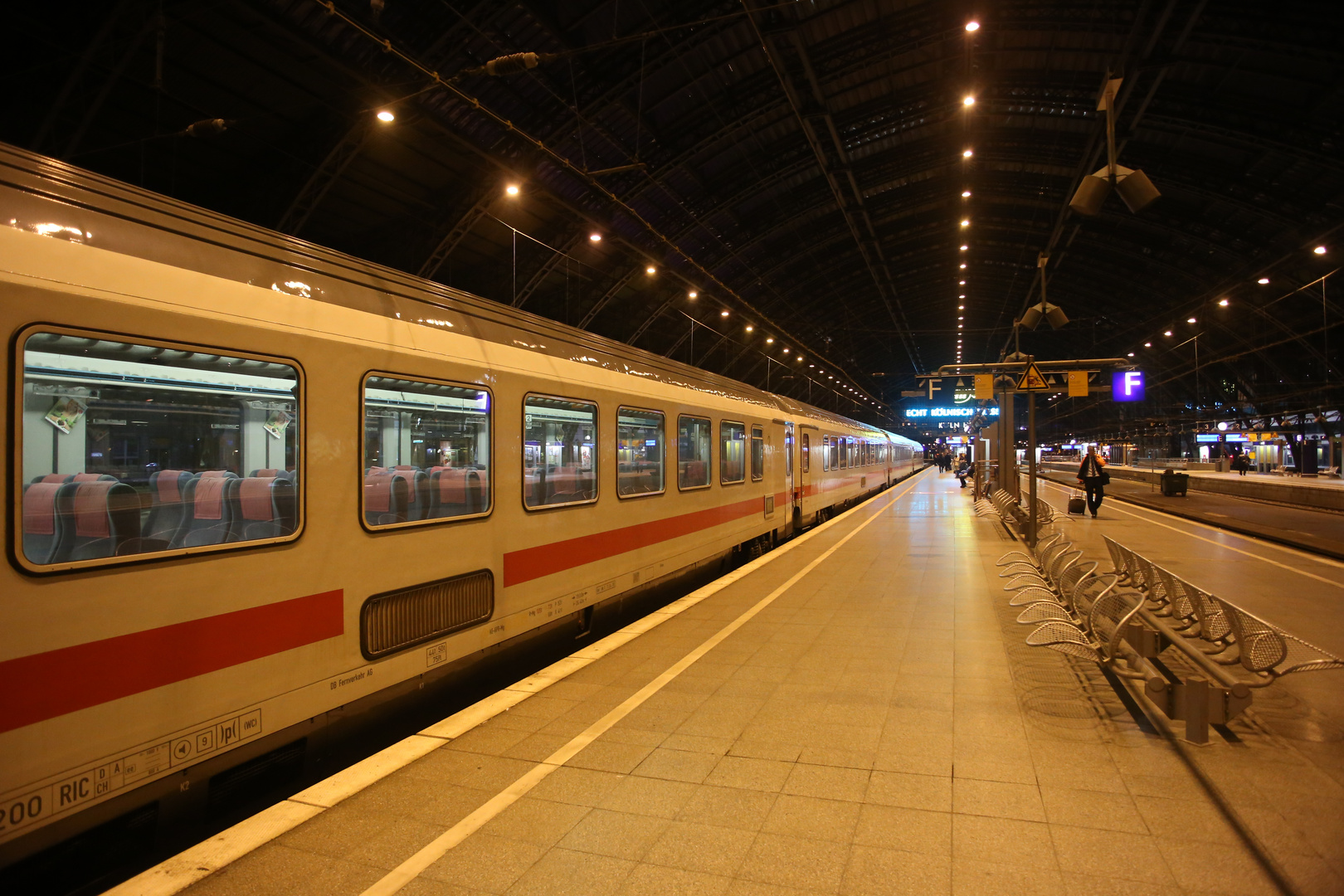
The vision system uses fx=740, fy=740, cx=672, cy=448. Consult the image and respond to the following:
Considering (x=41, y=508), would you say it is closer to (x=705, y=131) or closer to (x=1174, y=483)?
(x=705, y=131)

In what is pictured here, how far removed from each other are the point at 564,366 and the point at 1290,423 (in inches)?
1915

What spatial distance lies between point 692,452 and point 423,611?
5373 mm

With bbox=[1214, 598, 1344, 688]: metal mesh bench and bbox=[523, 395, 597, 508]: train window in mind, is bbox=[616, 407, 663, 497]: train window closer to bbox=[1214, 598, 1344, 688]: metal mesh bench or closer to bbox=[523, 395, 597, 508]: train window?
bbox=[523, 395, 597, 508]: train window

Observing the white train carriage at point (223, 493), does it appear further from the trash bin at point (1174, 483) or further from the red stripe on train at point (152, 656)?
the trash bin at point (1174, 483)

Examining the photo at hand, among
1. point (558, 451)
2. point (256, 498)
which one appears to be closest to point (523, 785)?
point (256, 498)

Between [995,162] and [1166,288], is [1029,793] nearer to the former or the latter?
[995,162]

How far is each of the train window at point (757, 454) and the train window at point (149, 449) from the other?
30.6ft

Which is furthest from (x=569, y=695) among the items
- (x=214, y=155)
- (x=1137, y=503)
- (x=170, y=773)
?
(x=1137, y=503)

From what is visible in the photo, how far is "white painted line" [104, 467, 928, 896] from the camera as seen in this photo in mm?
3115

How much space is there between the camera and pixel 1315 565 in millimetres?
11547

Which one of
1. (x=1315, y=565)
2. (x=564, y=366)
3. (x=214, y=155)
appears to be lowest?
(x=1315, y=565)

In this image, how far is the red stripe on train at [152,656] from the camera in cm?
288

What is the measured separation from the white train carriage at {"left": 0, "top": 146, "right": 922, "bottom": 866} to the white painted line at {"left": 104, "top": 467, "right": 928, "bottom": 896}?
0.32 meters

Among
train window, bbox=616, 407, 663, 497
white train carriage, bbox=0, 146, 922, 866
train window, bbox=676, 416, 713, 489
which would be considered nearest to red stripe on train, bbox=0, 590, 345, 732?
white train carriage, bbox=0, 146, 922, 866
